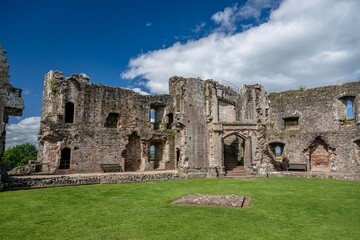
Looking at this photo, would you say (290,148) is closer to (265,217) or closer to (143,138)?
Result: (143,138)

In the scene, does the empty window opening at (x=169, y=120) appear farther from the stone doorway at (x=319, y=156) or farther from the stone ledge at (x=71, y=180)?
the stone doorway at (x=319, y=156)

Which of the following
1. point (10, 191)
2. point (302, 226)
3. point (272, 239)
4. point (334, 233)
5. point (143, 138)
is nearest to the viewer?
point (272, 239)

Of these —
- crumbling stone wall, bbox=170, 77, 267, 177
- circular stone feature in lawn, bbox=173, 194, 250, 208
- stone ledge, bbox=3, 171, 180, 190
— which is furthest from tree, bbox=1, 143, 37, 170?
circular stone feature in lawn, bbox=173, 194, 250, 208

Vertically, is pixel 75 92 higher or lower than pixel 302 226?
higher

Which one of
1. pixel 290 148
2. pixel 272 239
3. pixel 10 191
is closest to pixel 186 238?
pixel 272 239

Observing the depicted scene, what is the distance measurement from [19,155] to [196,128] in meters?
42.4

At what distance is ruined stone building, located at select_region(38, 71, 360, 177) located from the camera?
2050cm

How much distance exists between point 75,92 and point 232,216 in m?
18.1

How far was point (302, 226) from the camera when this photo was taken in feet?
21.6

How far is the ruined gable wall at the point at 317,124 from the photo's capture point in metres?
22.8

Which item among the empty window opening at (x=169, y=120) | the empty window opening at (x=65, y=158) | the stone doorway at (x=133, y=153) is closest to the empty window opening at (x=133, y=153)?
the stone doorway at (x=133, y=153)

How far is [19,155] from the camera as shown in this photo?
163 feet

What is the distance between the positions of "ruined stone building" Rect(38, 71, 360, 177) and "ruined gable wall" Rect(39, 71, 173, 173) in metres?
0.07

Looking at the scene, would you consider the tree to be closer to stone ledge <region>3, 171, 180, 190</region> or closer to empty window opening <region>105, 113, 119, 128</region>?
empty window opening <region>105, 113, 119, 128</region>
